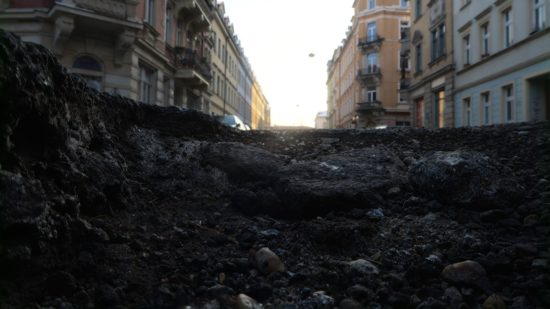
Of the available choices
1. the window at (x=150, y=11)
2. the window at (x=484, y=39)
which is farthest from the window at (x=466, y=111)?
the window at (x=150, y=11)

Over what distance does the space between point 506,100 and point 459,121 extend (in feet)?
13.6

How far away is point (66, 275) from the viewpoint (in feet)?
8.11

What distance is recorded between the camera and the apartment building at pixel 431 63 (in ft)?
69.4

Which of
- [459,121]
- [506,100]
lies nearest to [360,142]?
[506,100]

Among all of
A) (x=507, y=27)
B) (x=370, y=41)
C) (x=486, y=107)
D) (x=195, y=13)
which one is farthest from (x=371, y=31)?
(x=507, y=27)

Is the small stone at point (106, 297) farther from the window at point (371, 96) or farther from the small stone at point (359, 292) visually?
the window at point (371, 96)

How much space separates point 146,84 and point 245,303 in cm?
1546

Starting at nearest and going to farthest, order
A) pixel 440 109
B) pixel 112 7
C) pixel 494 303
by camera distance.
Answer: pixel 494 303 < pixel 112 7 < pixel 440 109

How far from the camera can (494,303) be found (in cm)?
261

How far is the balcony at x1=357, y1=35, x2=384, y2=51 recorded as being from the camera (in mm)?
43000

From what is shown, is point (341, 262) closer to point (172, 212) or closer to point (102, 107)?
point (172, 212)

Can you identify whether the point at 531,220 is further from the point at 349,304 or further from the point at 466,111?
the point at 466,111

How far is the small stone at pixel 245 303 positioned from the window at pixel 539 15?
48.8 ft

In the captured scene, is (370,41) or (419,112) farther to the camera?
(370,41)
